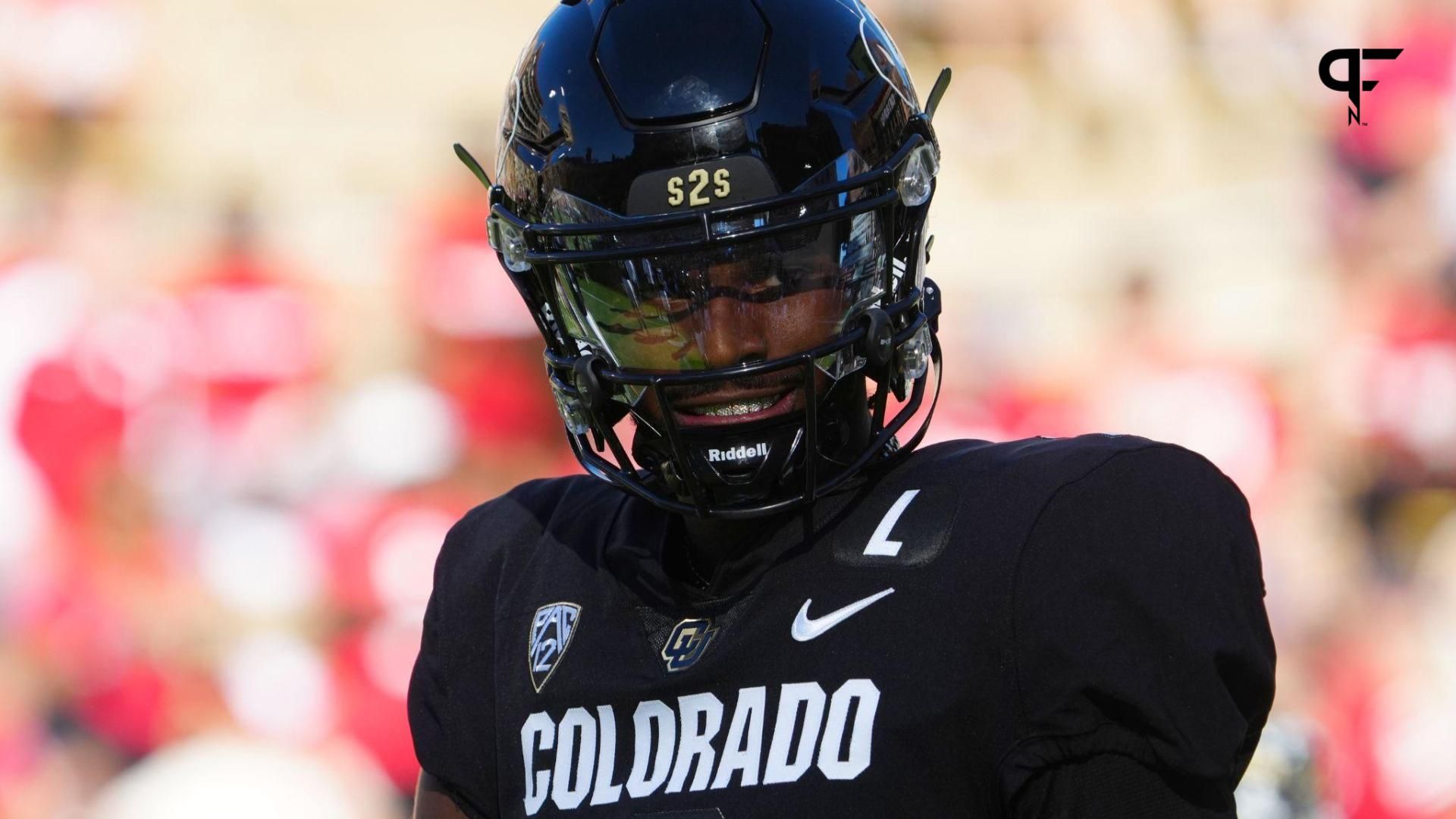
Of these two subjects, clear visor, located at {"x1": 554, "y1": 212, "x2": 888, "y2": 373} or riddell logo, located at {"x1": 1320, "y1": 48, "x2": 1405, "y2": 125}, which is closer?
clear visor, located at {"x1": 554, "y1": 212, "x2": 888, "y2": 373}

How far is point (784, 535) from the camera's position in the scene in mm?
1146

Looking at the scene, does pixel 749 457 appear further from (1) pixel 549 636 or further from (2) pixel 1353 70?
(2) pixel 1353 70

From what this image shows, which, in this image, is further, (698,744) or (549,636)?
(549,636)

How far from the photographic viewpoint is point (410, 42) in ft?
11.6

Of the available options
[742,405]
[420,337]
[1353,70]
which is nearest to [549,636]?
[742,405]

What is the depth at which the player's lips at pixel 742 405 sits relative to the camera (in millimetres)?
1130

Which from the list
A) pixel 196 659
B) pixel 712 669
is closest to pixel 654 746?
pixel 712 669

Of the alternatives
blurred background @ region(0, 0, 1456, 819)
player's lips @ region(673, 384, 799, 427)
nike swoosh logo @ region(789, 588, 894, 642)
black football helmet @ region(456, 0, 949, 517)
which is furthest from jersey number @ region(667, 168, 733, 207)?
blurred background @ region(0, 0, 1456, 819)

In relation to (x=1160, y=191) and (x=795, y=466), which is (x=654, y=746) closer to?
(x=795, y=466)

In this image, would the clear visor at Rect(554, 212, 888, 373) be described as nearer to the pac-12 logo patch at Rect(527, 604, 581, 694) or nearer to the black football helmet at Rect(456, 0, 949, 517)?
the black football helmet at Rect(456, 0, 949, 517)

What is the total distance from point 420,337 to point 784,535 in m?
2.32

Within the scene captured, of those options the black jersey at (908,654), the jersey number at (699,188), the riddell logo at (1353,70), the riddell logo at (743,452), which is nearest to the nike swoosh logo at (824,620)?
the black jersey at (908,654)

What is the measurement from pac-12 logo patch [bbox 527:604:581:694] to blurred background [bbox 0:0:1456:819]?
2105mm

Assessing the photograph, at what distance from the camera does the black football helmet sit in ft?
3.64
